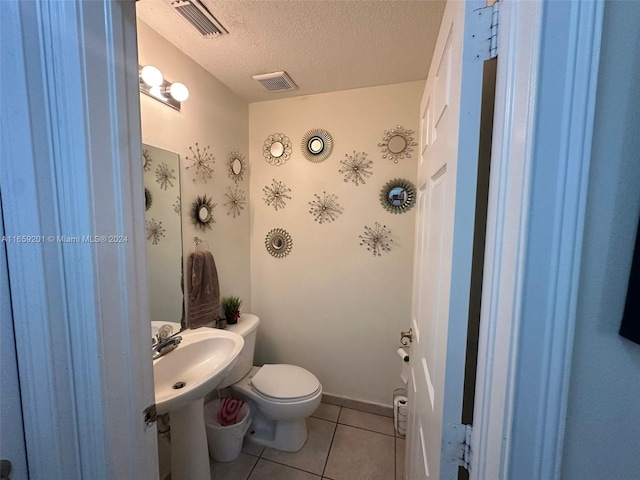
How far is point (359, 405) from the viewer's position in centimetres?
204

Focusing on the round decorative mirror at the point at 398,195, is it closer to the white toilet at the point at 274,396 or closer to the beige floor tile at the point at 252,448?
the white toilet at the point at 274,396

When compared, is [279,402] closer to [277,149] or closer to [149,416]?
[149,416]

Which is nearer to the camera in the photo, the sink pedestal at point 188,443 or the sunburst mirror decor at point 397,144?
the sink pedestal at point 188,443

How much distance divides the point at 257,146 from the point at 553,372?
2.13 meters

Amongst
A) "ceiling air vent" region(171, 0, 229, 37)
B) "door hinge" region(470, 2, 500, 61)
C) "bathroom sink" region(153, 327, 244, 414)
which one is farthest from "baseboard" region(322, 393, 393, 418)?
"ceiling air vent" region(171, 0, 229, 37)

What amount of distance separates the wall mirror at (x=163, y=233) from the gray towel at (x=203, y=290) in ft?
0.21

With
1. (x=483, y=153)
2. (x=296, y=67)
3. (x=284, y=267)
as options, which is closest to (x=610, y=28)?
(x=483, y=153)

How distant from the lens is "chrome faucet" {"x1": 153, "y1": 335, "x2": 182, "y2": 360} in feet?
4.04

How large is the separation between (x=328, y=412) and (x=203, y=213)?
1.74m

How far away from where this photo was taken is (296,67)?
1609 millimetres

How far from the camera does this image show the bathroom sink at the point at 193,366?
3.44 feet

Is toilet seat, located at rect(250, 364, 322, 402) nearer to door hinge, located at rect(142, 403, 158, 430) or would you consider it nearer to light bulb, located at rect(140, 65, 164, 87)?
door hinge, located at rect(142, 403, 158, 430)

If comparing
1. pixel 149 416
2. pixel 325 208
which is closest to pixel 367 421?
pixel 325 208

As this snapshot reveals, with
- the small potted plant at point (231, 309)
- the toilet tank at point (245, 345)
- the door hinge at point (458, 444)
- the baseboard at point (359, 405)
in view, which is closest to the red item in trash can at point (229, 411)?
the toilet tank at point (245, 345)
